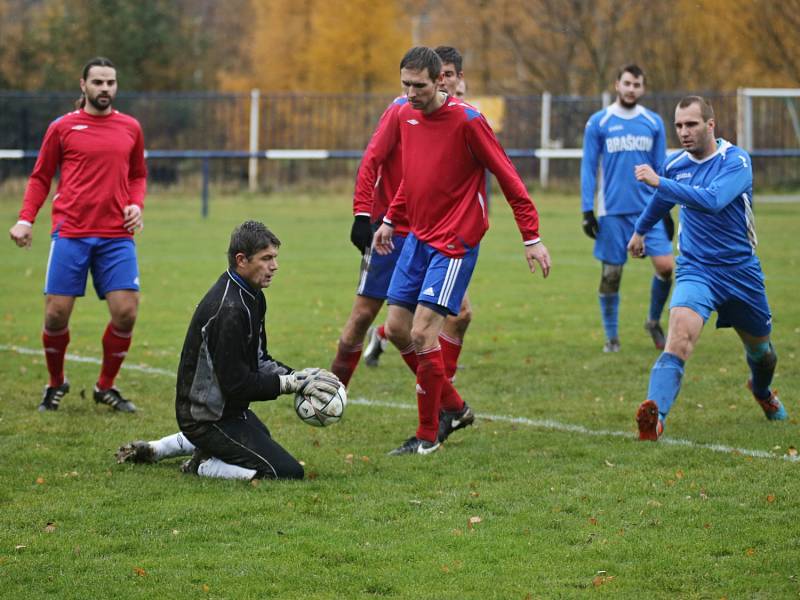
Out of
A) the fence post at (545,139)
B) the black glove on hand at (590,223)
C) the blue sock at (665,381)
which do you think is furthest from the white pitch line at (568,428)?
the fence post at (545,139)

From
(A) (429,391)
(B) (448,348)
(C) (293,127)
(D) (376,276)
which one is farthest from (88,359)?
(C) (293,127)

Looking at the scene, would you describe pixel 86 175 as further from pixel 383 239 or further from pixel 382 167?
pixel 383 239

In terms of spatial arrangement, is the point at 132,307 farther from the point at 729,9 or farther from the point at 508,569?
the point at 729,9

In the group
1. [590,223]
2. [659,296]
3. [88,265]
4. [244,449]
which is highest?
[590,223]

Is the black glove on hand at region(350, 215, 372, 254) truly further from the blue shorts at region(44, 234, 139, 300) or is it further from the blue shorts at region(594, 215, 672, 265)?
the blue shorts at region(594, 215, 672, 265)

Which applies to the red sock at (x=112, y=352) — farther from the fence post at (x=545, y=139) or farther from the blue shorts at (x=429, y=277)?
the fence post at (x=545, y=139)

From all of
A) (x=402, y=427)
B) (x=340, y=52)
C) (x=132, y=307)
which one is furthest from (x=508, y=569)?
(x=340, y=52)

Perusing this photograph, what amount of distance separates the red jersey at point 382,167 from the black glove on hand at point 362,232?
5 centimetres

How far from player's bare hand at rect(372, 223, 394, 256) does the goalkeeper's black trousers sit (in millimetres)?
1661

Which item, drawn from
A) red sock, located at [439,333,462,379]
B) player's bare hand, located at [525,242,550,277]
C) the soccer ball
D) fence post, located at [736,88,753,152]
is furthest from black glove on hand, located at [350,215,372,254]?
fence post, located at [736,88,753,152]

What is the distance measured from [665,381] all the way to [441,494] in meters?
1.76

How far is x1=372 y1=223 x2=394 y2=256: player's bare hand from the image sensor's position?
7820 millimetres

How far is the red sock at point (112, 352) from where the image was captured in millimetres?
8688

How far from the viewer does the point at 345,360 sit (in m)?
8.34
